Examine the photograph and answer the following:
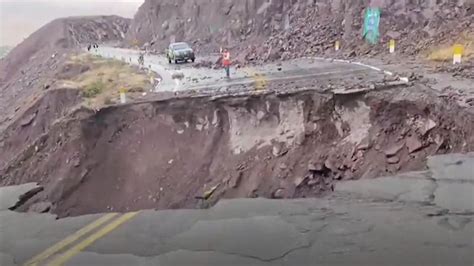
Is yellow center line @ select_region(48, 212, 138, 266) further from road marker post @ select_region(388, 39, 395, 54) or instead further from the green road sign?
the green road sign

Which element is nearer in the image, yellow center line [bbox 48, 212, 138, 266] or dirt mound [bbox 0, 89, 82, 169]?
yellow center line [bbox 48, 212, 138, 266]

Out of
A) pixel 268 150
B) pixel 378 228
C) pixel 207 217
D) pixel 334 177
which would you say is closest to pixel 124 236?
pixel 207 217

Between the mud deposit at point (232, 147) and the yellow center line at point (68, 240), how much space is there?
114 inches

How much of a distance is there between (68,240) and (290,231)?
285cm

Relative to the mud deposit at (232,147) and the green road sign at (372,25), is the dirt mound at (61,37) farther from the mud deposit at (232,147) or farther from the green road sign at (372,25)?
the mud deposit at (232,147)

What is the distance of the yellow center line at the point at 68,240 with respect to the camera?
233 inches

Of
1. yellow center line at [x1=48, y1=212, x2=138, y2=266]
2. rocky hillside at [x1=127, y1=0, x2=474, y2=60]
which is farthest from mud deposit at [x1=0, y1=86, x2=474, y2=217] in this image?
rocky hillside at [x1=127, y1=0, x2=474, y2=60]

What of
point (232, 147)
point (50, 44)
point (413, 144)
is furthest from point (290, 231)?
point (50, 44)

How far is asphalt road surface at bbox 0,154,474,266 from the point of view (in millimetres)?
5230

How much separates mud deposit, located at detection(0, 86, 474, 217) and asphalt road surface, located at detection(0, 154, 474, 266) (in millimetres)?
2087

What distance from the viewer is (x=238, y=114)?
13234 millimetres

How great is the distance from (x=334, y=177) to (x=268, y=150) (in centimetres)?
223

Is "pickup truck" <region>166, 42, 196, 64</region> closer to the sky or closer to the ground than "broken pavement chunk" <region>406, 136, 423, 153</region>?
closer to the sky

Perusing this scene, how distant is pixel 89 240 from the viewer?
21.0ft
